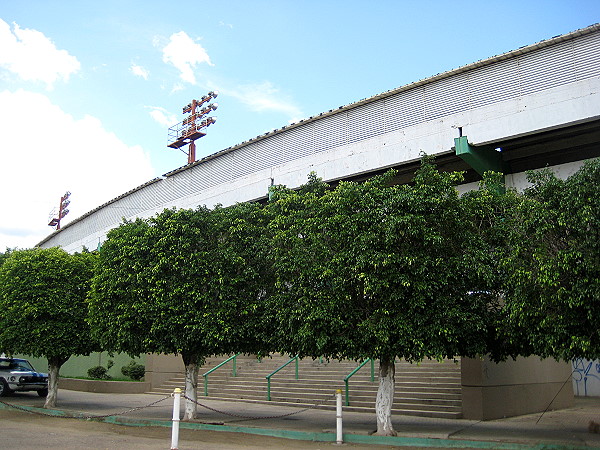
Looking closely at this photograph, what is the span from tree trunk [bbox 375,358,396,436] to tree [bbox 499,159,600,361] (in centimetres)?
277

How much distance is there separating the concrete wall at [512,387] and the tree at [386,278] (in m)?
3.30

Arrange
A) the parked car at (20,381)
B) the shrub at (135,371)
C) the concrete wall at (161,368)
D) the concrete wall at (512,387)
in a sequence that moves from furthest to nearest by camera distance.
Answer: the shrub at (135,371) → the concrete wall at (161,368) → the parked car at (20,381) → the concrete wall at (512,387)

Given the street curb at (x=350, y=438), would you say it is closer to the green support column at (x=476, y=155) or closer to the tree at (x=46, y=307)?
the tree at (x=46, y=307)

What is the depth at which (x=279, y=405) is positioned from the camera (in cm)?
1844

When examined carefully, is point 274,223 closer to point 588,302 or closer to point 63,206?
point 588,302

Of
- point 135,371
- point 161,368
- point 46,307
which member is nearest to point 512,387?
point 46,307

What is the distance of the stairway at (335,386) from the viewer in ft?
51.9

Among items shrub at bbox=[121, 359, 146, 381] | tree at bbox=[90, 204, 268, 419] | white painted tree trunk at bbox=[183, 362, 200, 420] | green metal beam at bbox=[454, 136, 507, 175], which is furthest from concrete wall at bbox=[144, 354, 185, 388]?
green metal beam at bbox=[454, 136, 507, 175]

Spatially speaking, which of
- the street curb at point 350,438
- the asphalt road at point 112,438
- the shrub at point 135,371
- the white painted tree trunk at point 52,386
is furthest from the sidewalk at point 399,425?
the shrub at point 135,371

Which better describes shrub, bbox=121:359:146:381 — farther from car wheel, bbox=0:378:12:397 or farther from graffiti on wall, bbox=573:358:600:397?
graffiti on wall, bbox=573:358:600:397

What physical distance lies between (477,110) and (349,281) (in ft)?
30.9

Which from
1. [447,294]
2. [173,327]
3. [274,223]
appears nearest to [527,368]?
[447,294]

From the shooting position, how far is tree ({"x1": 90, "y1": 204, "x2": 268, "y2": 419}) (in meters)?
13.8

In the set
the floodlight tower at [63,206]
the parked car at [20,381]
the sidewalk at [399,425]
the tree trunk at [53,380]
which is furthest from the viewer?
the floodlight tower at [63,206]
